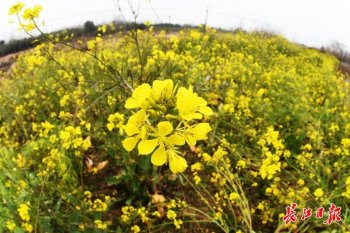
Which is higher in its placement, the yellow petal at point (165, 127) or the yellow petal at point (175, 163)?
the yellow petal at point (165, 127)

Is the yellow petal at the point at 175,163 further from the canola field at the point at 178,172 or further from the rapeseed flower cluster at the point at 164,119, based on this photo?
the canola field at the point at 178,172

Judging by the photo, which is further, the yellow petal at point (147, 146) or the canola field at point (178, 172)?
the canola field at point (178, 172)

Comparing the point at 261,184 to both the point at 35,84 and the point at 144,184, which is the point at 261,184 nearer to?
the point at 144,184

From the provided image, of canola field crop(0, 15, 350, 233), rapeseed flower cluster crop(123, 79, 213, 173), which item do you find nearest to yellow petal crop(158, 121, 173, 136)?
rapeseed flower cluster crop(123, 79, 213, 173)

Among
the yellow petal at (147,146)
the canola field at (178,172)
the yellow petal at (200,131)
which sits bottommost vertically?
the canola field at (178,172)

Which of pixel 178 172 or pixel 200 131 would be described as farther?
pixel 178 172

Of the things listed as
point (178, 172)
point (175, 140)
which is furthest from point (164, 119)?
point (178, 172)

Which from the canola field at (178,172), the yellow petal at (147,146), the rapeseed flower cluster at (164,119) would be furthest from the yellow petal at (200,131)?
the canola field at (178,172)

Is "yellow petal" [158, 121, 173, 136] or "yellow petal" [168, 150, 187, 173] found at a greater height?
Result: "yellow petal" [158, 121, 173, 136]

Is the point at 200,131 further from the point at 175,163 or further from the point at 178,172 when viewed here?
the point at 178,172

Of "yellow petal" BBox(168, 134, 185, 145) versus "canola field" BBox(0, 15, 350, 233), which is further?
"canola field" BBox(0, 15, 350, 233)

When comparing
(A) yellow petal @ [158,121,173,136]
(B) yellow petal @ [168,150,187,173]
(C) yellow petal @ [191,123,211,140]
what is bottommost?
(B) yellow petal @ [168,150,187,173]

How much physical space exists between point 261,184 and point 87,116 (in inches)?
58.0

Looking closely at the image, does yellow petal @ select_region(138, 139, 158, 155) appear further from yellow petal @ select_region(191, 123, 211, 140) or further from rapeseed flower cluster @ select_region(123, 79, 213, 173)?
yellow petal @ select_region(191, 123, 211, 140)
